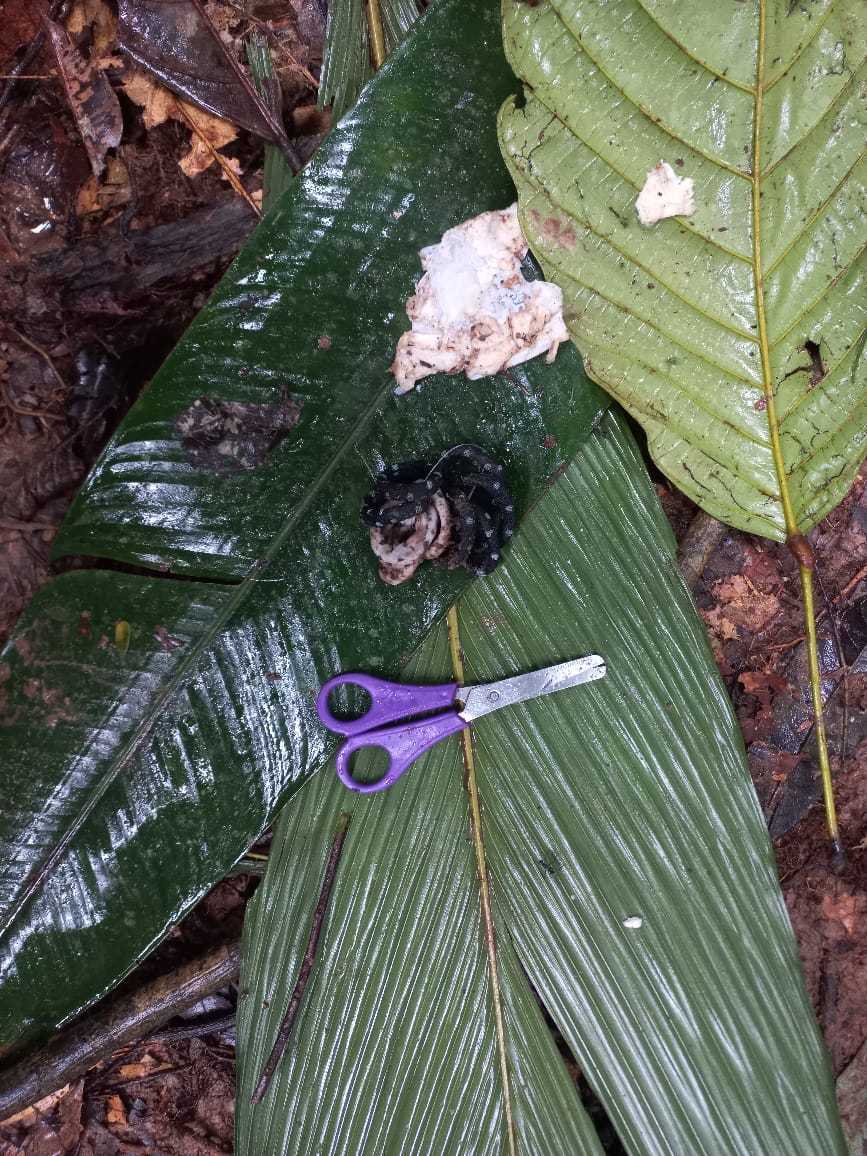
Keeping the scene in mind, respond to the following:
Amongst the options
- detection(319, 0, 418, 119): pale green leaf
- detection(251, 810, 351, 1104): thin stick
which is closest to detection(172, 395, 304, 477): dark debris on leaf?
detection(319, 0, 418, 119): pale green leaf

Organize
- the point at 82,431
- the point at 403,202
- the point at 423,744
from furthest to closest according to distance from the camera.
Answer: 1. the point at 82,431
2. the point at 423,744
3. the point at 403,202

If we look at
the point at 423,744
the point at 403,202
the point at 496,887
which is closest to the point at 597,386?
the point at 403,202

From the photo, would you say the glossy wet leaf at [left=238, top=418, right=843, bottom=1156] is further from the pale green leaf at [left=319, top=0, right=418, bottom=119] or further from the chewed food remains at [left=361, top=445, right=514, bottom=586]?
the pale green leaf at [left=319, top=0, right=418, bottom=119]

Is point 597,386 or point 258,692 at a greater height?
point 597,386

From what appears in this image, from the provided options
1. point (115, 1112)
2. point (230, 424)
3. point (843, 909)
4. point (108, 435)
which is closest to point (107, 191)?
point (108, 435)

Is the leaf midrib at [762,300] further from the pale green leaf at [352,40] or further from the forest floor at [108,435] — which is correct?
the pale green leaf at [352,40]

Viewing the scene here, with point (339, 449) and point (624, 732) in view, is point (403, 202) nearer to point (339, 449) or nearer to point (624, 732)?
point (339, 449)

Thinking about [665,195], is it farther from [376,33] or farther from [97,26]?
[97,26]
